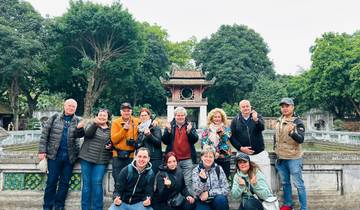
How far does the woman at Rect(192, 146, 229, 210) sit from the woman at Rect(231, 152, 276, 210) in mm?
204

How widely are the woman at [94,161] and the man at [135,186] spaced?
58 cm

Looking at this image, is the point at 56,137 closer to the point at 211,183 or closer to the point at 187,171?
the point at 187,171

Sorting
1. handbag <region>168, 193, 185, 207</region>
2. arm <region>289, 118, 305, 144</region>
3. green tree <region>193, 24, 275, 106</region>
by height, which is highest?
green tree <region>193, 24, 275, 106</region>

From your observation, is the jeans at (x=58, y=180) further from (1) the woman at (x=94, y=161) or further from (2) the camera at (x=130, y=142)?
(2) the camera at (x=130, y=142)

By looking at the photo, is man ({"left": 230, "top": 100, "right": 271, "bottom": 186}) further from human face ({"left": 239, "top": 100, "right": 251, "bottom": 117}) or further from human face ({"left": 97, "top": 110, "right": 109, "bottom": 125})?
human face ({"left": 97, "top": 110, "right": 109, "bottom": 125})

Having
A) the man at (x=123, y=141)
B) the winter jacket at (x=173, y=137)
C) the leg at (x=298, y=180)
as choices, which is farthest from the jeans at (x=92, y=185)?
the leg at (x=298, y=180)

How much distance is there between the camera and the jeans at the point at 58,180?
5.14m

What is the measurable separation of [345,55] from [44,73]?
2780cm

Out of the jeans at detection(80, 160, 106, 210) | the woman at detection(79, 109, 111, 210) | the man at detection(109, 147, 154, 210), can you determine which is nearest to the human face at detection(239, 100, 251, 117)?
the man at detection(109, 147, 154, 210)

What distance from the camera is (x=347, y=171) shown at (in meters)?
5.65

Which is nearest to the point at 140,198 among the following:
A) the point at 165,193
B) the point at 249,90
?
the point at 165,193

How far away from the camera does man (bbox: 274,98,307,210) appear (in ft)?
16.3

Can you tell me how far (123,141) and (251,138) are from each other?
2.04 metres

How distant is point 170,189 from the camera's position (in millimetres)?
4684
